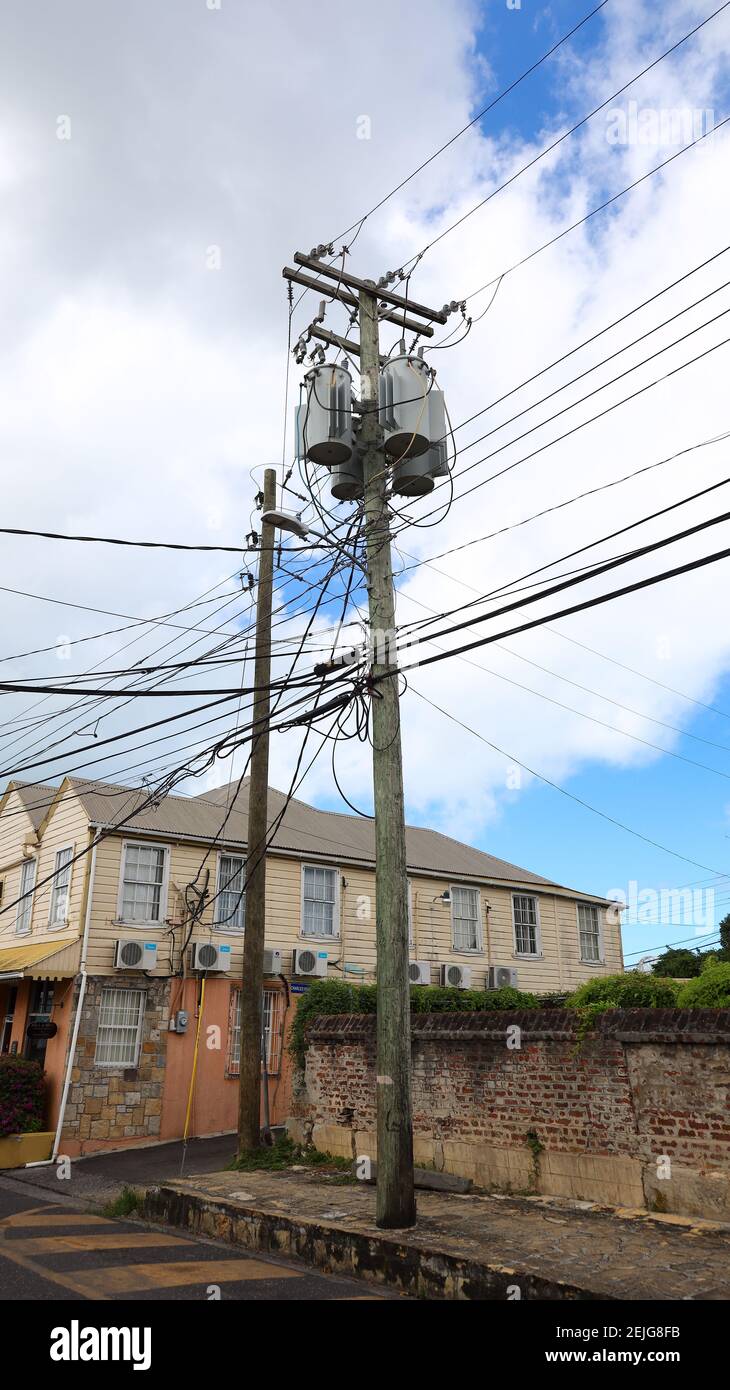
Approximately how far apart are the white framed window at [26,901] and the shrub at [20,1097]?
3.68 metres

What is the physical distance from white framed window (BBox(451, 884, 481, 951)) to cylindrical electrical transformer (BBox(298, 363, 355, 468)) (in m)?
15.9

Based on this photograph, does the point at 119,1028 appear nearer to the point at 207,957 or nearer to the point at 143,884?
the point at 207,957

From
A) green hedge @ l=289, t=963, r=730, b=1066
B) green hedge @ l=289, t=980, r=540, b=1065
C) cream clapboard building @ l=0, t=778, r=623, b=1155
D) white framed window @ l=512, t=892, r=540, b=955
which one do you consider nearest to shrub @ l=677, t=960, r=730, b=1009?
green hedge @ l=289, t=963, r=730, b=1066

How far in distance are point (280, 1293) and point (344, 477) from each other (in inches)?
313

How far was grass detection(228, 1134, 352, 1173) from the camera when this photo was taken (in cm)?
1227

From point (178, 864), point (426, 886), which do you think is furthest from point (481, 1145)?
point (426, 886)

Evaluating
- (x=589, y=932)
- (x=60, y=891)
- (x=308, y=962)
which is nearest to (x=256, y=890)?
(x=308, y=962)

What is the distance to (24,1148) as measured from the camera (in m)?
16.2

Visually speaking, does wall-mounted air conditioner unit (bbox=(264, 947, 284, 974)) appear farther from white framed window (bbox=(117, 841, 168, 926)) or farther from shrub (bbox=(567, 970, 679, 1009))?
shrub (bbox=(567, 970, 679, 1009))

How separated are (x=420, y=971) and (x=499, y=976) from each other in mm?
2802

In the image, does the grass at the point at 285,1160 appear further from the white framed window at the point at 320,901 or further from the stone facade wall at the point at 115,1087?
the white framed window at the point at 320,901
